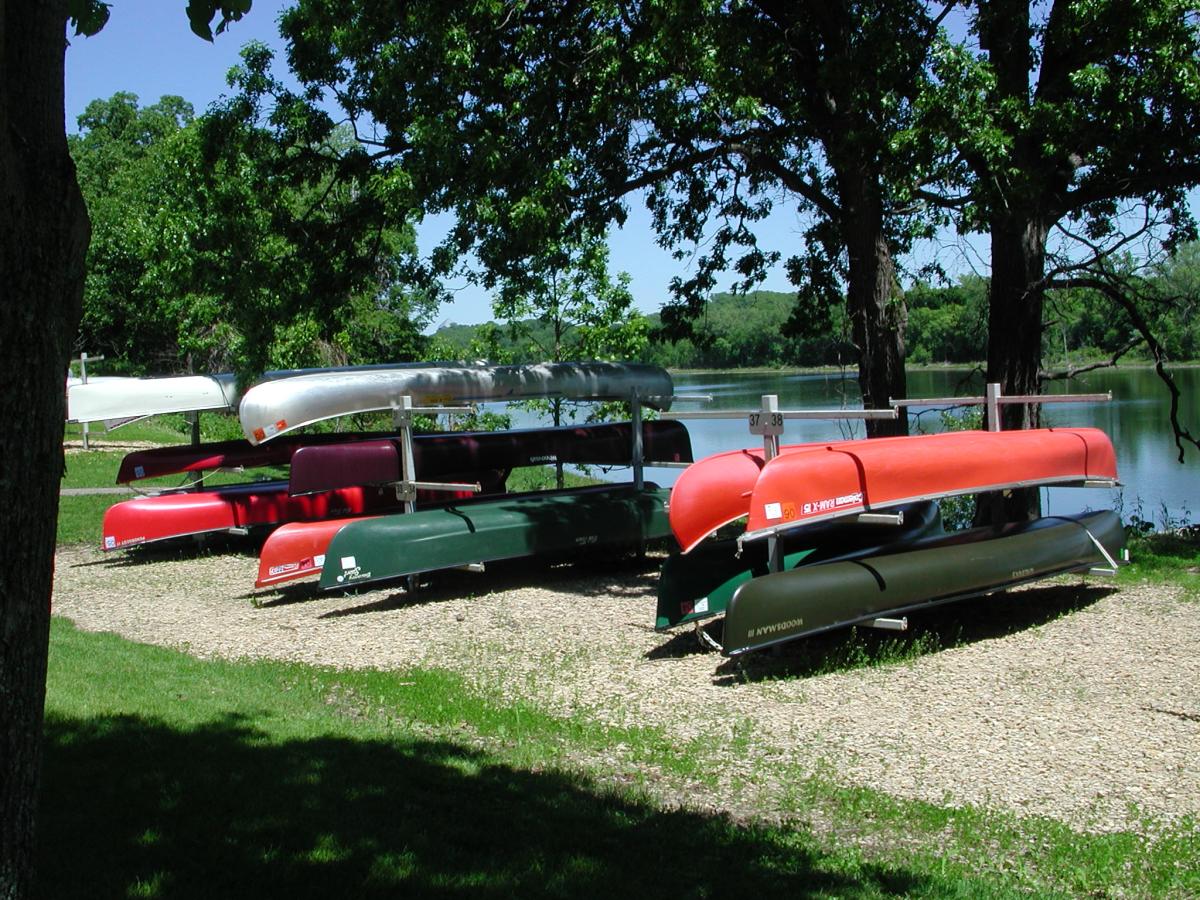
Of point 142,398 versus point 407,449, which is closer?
point 407,449

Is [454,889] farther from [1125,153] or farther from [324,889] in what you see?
[1125,153]

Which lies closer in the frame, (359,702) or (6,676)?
(6,676)

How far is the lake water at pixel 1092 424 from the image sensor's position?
Answer: 1755 cm

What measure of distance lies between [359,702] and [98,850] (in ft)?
9.26

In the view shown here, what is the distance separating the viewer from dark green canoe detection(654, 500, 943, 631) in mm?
8141

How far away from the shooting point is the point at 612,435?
522 inches

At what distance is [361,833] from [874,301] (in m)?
9.13

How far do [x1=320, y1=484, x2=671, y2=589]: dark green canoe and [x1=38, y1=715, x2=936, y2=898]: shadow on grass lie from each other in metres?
4.65

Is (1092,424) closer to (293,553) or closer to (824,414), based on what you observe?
(824,414)

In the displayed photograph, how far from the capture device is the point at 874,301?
469 inches

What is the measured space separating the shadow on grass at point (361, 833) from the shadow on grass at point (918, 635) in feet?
→ 8.66

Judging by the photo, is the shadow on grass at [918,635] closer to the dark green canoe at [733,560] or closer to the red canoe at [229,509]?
the dark green canoe at [733,560]

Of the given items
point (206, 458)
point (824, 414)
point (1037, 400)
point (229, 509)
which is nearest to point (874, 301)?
point (1037, 400)

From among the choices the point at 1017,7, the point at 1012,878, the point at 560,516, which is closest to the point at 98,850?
the point at 1012,878
